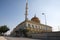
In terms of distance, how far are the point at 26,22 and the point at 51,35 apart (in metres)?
23.9

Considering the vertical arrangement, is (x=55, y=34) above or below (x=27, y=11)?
below

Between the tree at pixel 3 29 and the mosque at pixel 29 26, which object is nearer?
the mosque at pixel 29 26

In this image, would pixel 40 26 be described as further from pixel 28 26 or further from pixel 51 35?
pixel 51 35

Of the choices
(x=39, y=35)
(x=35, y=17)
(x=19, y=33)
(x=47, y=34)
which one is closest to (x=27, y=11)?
(x=35, y=17)

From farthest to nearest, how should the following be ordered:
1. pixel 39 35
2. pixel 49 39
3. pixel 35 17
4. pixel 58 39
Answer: pixel 35 17 < pixel 39 35 < pixel 49 39 < pixel 58 39

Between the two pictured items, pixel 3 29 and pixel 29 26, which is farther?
pixel 3 29

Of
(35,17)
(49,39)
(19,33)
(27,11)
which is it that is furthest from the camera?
(35,17)

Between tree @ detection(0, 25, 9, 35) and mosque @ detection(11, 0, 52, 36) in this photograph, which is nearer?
mosque @ detection(11, 0, 52, 36)

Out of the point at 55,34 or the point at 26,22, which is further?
the point at 26,22

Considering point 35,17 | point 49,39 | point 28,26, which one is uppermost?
point 35,17

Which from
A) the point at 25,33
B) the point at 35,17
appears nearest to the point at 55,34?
the point at 25,33

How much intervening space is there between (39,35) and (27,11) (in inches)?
1024

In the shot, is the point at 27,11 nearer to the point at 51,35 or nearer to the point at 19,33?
the point at 19,33

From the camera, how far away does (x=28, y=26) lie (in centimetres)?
5300
